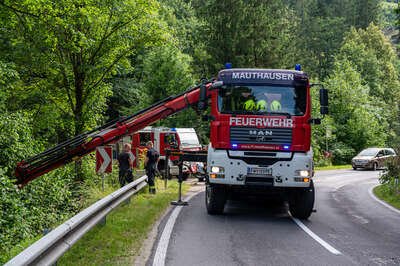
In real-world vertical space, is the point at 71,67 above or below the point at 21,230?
above

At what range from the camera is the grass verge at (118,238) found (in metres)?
7.56

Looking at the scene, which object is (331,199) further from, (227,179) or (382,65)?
(382,65)

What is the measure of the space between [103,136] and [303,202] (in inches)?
307

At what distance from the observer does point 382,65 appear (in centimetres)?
7150

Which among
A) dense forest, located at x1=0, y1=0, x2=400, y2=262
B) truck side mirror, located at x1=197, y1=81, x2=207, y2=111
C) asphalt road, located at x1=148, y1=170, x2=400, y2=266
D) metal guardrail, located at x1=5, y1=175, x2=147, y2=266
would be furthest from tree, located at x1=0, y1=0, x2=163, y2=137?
metal guardrail, located at x1=5, y1=175, x2=147, y2=266

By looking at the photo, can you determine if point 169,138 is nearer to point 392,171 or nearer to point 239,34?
point 392,171

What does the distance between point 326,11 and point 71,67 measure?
→ 226 ft

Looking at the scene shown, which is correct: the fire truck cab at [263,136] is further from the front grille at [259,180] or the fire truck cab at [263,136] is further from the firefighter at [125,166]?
the firefighter at [125,166]

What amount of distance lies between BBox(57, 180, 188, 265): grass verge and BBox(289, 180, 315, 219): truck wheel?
10.8 feet

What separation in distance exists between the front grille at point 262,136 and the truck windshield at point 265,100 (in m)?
0.42

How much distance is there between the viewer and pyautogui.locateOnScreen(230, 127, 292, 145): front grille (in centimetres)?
1146

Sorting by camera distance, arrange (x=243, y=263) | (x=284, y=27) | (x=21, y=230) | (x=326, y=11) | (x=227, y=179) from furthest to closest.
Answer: (x=326, y=11) < (x=284, y=27) < (x=21, y=230) < (x=227, y=179) < (x=243, y=263)

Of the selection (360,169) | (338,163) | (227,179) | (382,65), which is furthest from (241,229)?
(382,65)

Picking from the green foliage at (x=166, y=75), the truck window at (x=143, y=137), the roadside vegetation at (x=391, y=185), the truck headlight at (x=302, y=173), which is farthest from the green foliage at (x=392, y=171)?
the green foliage at (x=166, y=75)
